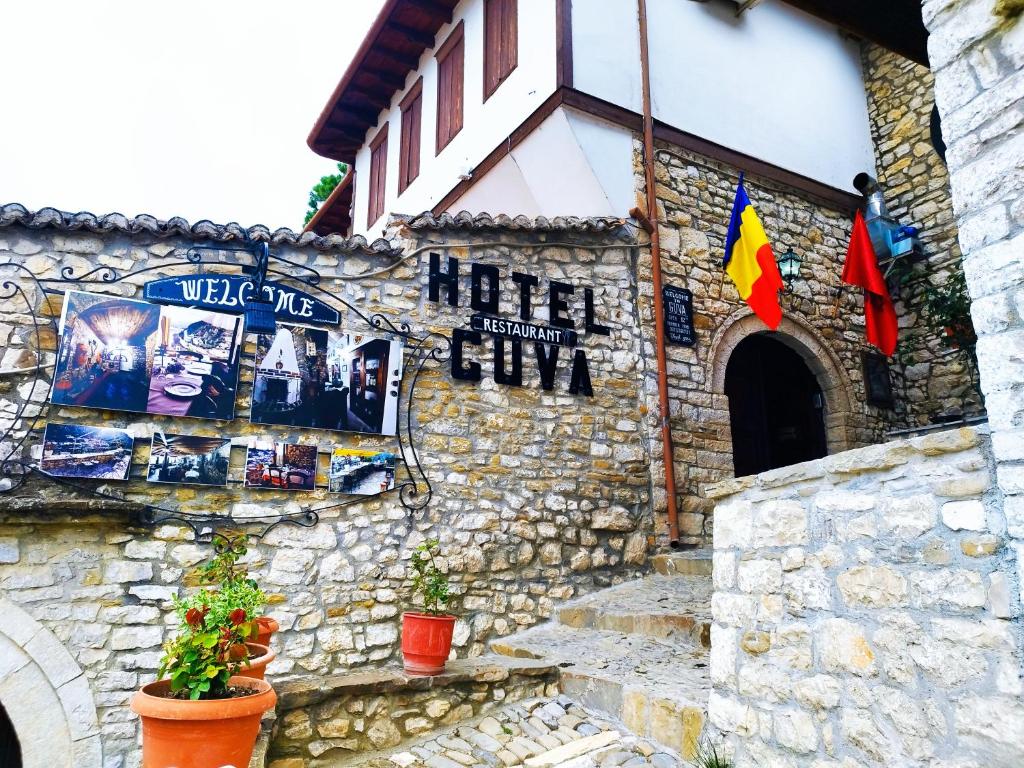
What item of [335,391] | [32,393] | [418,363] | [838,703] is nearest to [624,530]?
[418,363]

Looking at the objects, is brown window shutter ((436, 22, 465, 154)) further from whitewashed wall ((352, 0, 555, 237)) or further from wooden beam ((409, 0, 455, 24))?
wooden beam ((409, 0, 455, 24))

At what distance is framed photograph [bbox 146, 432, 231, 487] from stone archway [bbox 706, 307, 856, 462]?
458 cm

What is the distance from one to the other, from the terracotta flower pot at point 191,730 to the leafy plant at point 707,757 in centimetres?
176

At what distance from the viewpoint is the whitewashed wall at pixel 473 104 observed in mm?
6668

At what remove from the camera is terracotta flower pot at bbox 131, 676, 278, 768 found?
2412mm

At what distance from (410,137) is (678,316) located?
188 inches

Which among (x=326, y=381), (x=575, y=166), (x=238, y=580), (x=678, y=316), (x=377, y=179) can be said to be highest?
(x=377, y=179)

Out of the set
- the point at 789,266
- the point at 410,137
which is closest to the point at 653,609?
the point at 789,266

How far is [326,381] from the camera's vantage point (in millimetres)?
5141

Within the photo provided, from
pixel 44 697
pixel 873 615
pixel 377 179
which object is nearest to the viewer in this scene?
pixel 873 615

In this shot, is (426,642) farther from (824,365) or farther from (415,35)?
(415,35)

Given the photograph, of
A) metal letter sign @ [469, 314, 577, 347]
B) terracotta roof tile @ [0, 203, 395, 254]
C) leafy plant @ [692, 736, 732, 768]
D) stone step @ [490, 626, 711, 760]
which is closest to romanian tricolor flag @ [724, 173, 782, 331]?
metal letter sign @ [469, 314, 577, 347]

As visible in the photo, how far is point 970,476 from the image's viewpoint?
218cm

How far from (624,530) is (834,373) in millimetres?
3125
